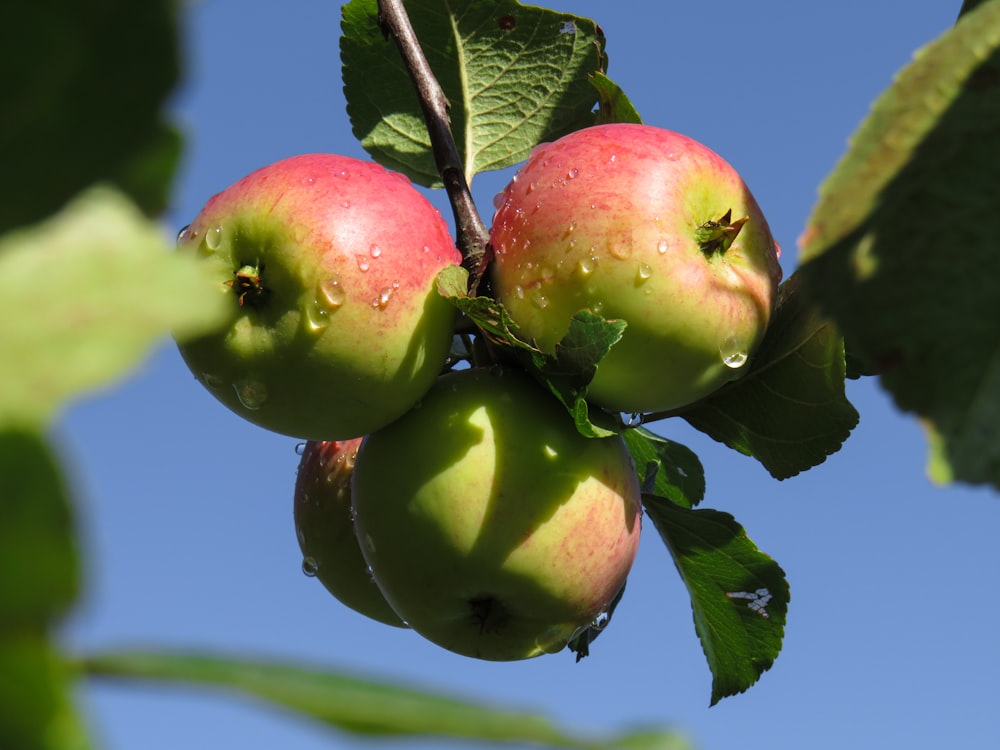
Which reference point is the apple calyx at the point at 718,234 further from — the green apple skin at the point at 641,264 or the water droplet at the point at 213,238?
the water droplet at the point at 213,238

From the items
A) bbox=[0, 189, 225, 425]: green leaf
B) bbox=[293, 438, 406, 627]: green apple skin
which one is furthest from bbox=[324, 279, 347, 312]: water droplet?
bbox=[0, 189, 225, 425]: green leaf

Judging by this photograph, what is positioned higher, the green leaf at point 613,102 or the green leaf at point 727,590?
the green leaf at point 613,102

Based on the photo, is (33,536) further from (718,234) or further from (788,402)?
(788,402)

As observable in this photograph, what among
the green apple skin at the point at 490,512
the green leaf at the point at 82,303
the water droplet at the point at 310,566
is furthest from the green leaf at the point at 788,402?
the green leaf at the point at 82,303

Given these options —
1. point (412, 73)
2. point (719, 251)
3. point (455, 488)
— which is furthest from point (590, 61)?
point (455, 488)

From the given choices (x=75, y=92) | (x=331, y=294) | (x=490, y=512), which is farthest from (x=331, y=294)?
(x=75, y=92)

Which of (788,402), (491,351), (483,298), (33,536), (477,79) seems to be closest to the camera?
(33,536)
